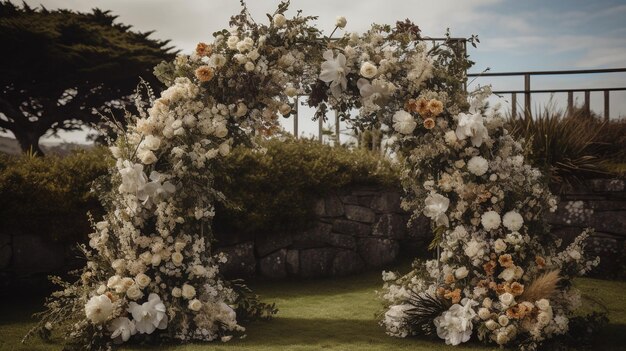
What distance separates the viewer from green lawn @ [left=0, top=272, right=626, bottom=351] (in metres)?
4.46

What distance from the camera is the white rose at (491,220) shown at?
4.43 metres

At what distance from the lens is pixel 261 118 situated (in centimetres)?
500

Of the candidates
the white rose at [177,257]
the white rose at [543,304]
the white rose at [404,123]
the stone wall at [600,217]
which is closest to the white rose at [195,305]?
the white rose at [177,257]

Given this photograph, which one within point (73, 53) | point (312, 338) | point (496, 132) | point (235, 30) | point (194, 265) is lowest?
point (312, 338)

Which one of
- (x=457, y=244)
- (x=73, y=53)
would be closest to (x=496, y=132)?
(x=457, y=244)

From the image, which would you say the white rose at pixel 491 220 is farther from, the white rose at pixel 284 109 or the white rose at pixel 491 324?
the white rose at pixel 284 109

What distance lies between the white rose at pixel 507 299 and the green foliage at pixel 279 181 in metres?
3.36

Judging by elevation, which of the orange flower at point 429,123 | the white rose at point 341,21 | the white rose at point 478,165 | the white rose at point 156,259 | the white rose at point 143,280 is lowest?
the white rose at point 143,280

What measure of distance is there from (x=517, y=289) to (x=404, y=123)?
1.59 metres

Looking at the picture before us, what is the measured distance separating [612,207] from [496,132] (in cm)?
350

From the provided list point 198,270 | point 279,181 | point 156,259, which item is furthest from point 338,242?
point 156,259

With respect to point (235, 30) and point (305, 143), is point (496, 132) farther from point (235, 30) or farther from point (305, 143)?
point (305, 143)

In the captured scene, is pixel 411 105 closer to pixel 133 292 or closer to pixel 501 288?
pixel 501 288

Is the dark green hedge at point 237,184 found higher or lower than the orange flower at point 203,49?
lower
